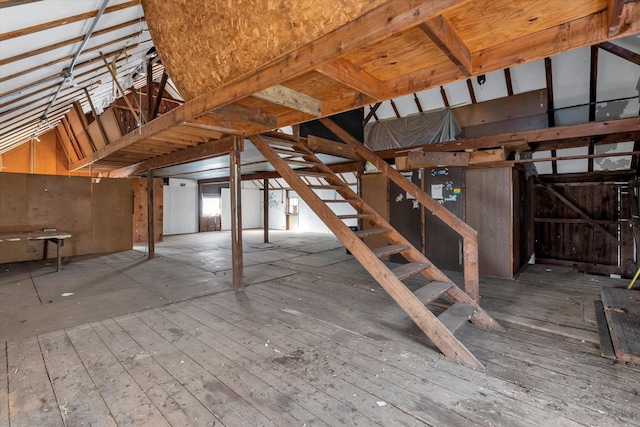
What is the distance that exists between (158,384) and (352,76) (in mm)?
2621

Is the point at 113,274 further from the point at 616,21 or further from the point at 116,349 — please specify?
the point at 616,21

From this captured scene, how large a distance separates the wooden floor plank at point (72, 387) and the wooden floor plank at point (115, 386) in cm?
4

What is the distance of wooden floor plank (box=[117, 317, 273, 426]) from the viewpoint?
1666mm

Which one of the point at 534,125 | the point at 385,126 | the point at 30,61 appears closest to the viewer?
the point at 30,61

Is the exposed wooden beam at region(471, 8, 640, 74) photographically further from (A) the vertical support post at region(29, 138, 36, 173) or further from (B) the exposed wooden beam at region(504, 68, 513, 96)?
(A) the vertical support post at region(29, 138, 36, 173)

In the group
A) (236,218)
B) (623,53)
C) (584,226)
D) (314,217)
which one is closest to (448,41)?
(236,218)

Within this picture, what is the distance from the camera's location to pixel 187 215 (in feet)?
41.2

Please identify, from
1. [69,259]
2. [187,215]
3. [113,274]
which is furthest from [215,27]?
[187,215]

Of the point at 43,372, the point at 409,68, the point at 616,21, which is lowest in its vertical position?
the point at 43,372

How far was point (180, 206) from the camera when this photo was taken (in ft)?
40.5

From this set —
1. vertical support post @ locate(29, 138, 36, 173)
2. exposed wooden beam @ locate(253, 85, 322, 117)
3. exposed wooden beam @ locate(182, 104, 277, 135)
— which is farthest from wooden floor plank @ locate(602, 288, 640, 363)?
vertical support post @ locate(29, 138, 36, 173)

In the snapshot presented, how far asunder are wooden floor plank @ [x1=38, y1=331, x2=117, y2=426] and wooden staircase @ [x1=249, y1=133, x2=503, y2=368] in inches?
80.8

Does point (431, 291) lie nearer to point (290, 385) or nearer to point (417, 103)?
point (290, 385)

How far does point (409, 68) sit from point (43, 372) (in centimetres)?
360
